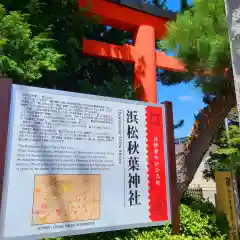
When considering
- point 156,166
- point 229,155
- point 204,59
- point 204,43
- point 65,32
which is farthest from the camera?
point 229,155

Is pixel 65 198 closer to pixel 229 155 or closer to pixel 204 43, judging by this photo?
pixel 204 43

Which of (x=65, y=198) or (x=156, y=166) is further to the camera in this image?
(x=156, y=166)

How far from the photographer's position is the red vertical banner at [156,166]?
235 cm

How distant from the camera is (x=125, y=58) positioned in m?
5.11

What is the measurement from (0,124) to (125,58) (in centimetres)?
356

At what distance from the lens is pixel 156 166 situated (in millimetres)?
2443

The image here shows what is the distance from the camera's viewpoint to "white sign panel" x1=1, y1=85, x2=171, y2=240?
189cm

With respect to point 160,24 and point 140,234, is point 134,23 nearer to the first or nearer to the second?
point 160,24

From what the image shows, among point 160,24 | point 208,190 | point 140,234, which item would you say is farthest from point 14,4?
point 208,190

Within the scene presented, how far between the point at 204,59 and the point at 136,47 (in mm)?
1913

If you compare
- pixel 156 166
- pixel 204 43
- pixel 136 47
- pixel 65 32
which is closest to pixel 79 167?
pixel 156 166

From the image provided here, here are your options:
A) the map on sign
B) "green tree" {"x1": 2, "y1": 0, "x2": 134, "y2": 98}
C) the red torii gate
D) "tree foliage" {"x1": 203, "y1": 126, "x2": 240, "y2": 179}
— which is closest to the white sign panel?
the map on sign

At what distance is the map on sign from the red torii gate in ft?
9.68

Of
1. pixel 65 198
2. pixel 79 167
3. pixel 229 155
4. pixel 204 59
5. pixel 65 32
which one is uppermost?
pixel 65 32
